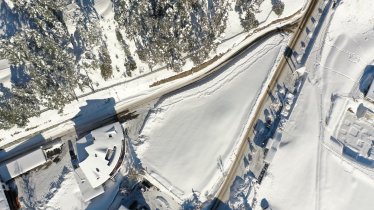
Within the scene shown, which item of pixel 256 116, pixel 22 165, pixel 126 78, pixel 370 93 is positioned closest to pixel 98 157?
pixel 22 165

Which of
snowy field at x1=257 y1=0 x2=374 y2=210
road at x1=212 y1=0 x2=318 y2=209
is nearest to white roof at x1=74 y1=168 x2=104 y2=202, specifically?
road at x1=212 y1=0 x2=318 y2=209

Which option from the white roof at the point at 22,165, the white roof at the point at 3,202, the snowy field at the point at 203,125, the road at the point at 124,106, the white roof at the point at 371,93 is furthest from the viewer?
the road at the point at 124,106

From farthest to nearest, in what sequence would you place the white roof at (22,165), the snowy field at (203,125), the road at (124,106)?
the road at (124,106)
the snowy field at (203,125)
the white roof at (22,165)

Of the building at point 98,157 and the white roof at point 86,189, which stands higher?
the building at point 98,157

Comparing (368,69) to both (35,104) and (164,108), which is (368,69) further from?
(35,104)

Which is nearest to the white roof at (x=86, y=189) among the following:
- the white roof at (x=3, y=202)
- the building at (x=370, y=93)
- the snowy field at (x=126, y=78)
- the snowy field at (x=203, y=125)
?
the snowy field at (x=203, y=125)

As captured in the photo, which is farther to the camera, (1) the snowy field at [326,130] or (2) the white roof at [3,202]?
(1) the snowy field at [326,130]

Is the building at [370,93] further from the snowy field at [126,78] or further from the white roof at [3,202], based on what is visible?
the white roof at [3,202]
